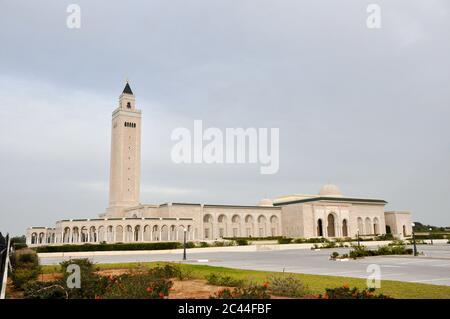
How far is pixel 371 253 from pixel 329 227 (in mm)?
51693

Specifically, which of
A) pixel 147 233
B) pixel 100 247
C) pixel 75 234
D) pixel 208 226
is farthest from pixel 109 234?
pixel 100 247

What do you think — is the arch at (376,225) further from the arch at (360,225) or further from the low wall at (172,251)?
the low wall at (172,251)

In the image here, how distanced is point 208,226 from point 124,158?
64.8 ft

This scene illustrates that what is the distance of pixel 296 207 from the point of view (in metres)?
72.4

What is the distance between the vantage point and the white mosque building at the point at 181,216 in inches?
2360

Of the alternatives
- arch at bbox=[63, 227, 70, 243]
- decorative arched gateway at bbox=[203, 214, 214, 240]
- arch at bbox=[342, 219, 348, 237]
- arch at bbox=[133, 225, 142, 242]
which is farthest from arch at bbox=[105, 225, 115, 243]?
arch at bbox=[342, 219, 348, 237]

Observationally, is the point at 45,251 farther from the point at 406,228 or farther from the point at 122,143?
the point at 406,228

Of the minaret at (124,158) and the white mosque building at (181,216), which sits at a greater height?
the minaret at (124,158)

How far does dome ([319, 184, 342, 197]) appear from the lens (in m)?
80.7

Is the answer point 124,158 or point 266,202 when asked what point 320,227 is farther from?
point 124,158

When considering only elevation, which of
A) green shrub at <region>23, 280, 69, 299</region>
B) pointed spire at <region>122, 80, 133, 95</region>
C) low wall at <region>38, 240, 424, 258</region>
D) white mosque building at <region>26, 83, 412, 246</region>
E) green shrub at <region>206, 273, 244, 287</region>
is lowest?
low wall at <region>38, 240, 424, 258</region>

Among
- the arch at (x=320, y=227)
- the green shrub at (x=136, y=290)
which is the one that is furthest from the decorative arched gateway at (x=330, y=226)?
the green shrub at (x=136, y=290)

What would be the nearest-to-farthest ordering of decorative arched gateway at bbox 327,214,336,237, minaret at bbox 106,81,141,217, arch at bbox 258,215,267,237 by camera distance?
1. minaret at bbox 106,81,141,217
2. arch at bbox 258,215,267,237
3. decorative arched gateway at bbox 327,214,336,237

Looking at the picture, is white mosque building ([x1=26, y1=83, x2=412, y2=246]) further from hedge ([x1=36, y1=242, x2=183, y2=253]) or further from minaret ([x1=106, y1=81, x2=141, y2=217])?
hedge ([x1=36, y1=242, x2=183, y2=253])
